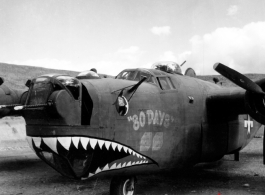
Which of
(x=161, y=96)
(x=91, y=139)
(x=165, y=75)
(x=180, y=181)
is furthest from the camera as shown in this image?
(x=180, y=181)

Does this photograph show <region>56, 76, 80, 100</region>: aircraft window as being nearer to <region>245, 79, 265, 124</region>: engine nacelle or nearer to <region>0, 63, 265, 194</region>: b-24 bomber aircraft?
<region>0, 63, 265, 194</region>: b-24 bomber aircraft

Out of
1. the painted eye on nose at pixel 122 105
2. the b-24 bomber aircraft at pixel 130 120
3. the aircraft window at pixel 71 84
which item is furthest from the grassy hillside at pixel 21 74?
the aircraft window at pixel 71 84

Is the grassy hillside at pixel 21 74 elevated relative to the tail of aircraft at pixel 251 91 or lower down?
elevated

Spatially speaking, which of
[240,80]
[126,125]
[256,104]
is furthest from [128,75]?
[256,104]

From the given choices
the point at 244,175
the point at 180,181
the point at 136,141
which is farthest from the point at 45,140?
the point at 244,175

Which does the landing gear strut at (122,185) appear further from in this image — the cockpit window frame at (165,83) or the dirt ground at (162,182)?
the cockpit window frame at (165,83)

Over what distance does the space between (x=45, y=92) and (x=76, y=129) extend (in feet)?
2.78

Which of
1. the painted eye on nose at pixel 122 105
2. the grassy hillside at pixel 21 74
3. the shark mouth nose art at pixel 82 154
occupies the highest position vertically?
the grassy hillside at pixel 21 74

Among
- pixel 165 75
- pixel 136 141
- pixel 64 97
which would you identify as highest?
pixel 165 75

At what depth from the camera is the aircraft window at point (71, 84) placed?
5.77m

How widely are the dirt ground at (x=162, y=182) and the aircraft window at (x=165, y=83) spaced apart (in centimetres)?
263

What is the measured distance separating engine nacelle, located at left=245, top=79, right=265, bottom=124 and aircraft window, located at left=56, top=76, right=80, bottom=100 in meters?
4.27

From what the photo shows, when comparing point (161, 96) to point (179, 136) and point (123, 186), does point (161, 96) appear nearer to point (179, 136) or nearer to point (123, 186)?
point (179, 136)

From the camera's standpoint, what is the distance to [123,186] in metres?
6.96
